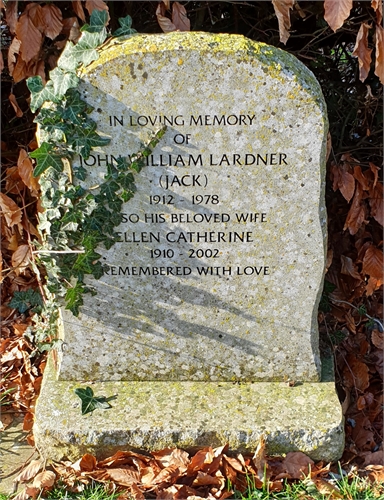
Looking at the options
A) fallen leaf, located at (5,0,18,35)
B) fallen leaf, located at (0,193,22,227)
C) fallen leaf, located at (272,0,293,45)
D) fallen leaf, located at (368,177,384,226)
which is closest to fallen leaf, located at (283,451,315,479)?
fallen leaf, located at (368,177,384,226)

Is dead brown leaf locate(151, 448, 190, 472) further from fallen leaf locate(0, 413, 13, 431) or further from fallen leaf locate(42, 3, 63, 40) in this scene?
fallen leaf locate(42, 3, 63, 40)

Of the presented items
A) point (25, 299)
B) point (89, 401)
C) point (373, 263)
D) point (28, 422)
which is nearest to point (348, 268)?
point (373, 263)

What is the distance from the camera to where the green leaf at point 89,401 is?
7.66 ft

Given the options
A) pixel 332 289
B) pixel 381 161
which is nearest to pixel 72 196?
pixel 332 289

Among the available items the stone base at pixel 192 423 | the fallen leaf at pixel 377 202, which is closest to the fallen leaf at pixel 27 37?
the stone base at pixel 192 423

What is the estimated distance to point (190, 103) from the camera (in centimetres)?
213

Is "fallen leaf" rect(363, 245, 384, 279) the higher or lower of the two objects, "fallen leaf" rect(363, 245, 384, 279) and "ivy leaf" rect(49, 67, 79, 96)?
the lower

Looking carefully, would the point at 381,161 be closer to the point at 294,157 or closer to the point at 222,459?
the point at 294,157

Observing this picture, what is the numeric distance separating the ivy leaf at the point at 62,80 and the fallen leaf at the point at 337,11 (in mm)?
928

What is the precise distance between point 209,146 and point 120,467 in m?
1.28

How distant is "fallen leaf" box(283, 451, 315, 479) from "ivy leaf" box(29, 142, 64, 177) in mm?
1428

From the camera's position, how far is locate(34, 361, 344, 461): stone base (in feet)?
7.39

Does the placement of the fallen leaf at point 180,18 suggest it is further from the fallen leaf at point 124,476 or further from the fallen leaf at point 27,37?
the fallen leaf at point 124,476

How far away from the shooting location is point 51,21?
2.46m
